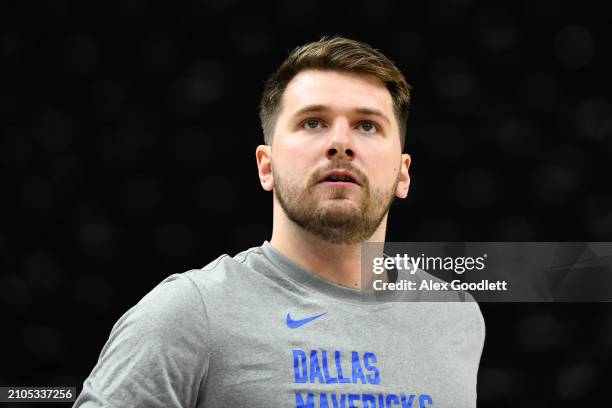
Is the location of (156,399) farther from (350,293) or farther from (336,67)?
(336,67)

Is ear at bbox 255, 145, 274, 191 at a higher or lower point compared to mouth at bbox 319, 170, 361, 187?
higher

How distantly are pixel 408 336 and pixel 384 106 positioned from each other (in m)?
0.22

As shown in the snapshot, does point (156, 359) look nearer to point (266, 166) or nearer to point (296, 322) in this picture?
point (296, 322)

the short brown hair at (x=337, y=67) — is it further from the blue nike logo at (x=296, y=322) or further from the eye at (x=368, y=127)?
the blue nike logo at (x=296, y=322)

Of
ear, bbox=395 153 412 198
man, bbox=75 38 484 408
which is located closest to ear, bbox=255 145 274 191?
man, bbox=75 38 484 408

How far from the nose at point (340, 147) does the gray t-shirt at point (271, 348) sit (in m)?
0.11

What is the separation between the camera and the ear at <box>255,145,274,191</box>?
841 mm

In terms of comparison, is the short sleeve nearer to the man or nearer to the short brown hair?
the man

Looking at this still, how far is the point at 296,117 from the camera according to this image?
795 mm

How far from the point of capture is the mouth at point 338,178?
76 cm

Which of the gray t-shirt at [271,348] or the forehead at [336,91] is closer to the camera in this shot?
the gray t-shirt at [271,348]

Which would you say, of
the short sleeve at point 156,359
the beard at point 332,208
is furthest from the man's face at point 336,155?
the short sleeve at point 156,359

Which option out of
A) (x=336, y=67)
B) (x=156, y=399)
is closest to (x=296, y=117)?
(x=336, y=67)

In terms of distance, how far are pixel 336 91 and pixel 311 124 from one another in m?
0.04
